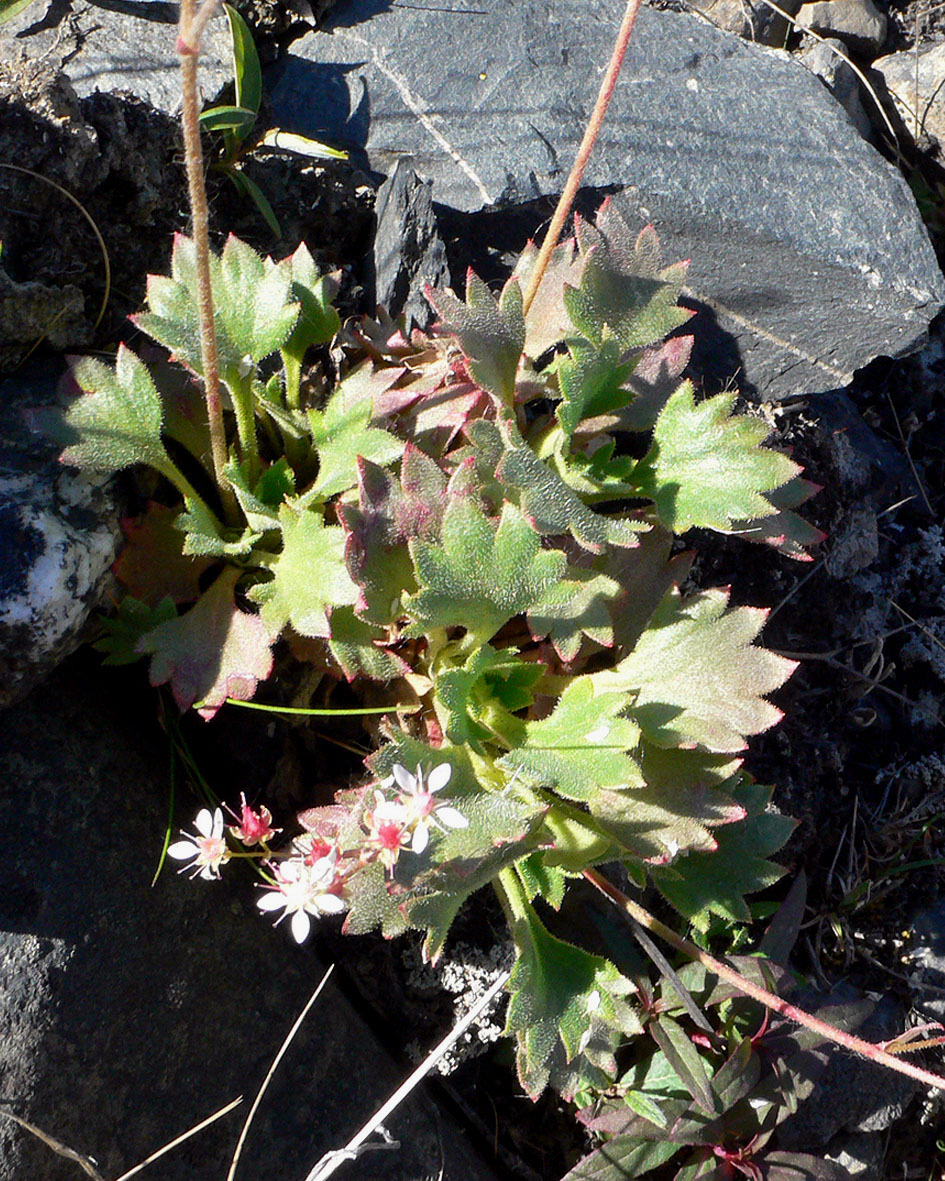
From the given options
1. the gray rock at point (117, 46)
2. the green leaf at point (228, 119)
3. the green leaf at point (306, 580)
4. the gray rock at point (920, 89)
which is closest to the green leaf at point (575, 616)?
the green leaf at point (306, 580)

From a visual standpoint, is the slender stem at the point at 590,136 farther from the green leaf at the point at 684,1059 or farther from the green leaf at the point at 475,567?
the green leaf at the point at 684,1059

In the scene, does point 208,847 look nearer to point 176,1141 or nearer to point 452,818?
point 452,818

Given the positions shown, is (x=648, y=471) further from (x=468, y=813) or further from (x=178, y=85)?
(x=178, y=85)

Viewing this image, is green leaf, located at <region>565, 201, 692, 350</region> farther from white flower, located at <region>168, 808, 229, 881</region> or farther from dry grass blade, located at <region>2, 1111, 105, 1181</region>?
dry grass blade, located at <region>2, 1111, 105, 1181</region>

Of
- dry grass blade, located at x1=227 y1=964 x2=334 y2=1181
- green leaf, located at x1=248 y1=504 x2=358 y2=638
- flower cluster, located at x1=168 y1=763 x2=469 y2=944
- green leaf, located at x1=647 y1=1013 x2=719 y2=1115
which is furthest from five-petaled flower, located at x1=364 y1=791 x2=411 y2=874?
green leaf, located at x1=647 y1=1013 x2=719 y2=1115

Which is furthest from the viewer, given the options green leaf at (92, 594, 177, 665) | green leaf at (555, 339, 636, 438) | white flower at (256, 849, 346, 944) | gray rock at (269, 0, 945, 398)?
gray rock at (269, 0, 945, 398)

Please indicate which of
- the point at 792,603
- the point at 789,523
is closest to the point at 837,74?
the point at 792,603

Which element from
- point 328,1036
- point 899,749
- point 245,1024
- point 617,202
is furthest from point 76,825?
point 899,749

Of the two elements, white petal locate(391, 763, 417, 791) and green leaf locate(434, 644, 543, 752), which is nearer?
white petal locate(391, 763, 417, 791)
